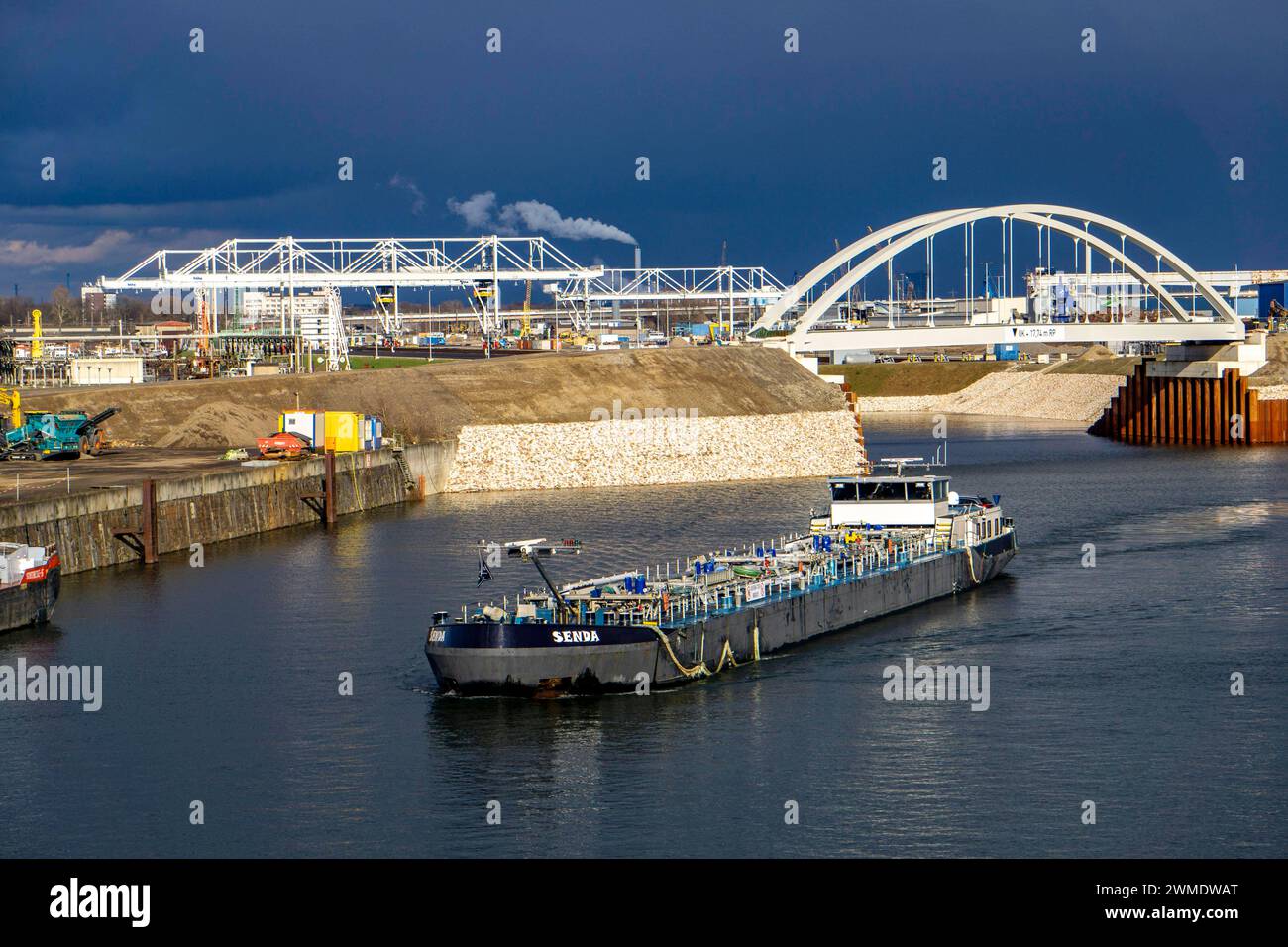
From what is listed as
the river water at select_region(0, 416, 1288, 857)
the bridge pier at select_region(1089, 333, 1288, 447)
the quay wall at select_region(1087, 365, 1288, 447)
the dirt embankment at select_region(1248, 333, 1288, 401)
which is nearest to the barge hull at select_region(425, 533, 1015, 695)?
the river water at select_region(0, 416, 1288, 857)

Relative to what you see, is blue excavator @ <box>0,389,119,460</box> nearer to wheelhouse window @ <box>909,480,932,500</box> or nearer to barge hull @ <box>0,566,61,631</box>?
barge hull @ <box>0,566,61,631</box>

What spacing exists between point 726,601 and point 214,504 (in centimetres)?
3155

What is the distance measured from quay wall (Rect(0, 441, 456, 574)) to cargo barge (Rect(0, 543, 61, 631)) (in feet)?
20.7

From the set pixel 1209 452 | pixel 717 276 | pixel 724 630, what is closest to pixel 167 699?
pixel 724 630

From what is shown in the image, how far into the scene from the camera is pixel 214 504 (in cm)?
6894

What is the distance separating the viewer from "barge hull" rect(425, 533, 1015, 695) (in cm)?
3878

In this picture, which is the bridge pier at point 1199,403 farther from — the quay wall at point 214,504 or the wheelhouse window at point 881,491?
the wheelhouse window at point 881,491

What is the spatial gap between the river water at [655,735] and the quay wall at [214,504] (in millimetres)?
2513

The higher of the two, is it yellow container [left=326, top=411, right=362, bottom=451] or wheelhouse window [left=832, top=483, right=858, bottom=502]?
yellow container [left=326, top=411, right=362, bottom=451]

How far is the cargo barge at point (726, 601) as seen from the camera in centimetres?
3888

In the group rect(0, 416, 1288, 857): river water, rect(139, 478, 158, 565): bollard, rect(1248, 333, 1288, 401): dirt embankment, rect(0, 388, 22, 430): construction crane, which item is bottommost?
rect(0, 416, 1288, 857): river water

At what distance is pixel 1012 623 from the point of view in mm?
50312

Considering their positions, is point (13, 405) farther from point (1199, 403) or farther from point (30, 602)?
point (1199, 403)

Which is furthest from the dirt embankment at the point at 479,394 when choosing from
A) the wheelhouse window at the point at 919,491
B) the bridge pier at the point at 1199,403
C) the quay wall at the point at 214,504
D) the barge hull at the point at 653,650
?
the barge hull at the point at 653,650
